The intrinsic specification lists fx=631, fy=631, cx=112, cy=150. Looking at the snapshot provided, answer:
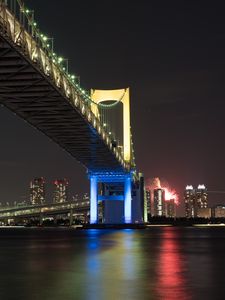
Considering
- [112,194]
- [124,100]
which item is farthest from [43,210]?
[124,100]

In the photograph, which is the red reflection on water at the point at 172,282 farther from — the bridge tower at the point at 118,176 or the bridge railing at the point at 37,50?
the bridge tower at the point at 118,176

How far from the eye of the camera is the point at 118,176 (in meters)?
83.9

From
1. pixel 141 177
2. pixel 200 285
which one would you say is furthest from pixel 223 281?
pixel 141 177

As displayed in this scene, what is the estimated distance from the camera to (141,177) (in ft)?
→ 352

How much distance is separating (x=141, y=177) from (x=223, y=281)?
92.4 m

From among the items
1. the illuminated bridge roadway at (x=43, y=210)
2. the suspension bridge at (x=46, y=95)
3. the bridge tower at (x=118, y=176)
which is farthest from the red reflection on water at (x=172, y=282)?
the illuminated bridge roadway at (x=43, y=210)

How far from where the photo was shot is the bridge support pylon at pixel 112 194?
83.0m

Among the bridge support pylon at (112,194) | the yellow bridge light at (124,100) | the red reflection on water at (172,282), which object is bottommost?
the red reflection on water at (172,282)

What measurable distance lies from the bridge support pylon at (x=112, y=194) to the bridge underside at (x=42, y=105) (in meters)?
17.0

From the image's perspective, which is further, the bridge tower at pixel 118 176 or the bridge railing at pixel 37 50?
the bridge tower at pixel 118 176

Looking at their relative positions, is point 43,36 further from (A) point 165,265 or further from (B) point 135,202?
(B) point 135,202

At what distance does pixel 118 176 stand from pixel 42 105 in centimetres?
4675

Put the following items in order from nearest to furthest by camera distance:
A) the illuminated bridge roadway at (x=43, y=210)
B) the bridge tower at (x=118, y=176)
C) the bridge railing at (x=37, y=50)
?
1. the bridge railing at (x=37, y=50)
2. the bridge tower at (x=118, y=176)
3. the illuminated bridge roadway at (x=43, y=210)

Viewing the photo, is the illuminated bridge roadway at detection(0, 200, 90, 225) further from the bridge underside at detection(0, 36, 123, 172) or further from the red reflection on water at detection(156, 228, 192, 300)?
the red reflection on water at detection(156, 228, 192, 300)
